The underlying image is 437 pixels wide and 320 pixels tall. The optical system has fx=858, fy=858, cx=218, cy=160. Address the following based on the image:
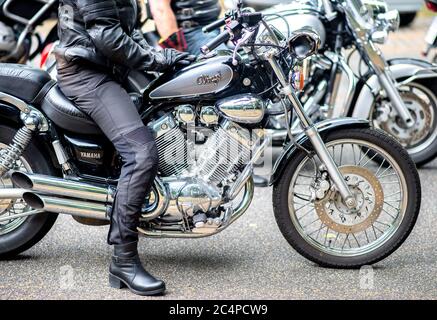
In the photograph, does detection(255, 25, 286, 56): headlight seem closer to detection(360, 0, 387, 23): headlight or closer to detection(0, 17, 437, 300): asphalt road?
detection(0, 17, 437, 300): asphalt road

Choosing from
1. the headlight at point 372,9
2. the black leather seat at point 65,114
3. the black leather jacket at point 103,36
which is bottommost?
the headlight at point 372,9

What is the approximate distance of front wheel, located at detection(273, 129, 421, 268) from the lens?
4.77 m

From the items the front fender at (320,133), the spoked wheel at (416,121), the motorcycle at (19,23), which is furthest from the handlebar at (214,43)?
the motorcycle at (19,23)

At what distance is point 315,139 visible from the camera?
15.4ft

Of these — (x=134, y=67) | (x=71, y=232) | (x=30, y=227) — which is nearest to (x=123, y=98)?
(x=134, y=67)

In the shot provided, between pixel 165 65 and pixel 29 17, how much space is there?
3.89 metres

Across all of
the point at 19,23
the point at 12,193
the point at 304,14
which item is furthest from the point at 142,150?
the point at 19,23

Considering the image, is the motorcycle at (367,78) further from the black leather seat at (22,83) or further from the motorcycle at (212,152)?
the black leather seat at (22,83)

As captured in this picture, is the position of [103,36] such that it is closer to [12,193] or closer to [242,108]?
[242,108]

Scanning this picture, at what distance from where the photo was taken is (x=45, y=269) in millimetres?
4941

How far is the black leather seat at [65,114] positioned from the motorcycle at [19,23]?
11.4 ft

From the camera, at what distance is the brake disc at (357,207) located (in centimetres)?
485

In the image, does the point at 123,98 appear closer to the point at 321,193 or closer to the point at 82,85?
the point at 82,85
